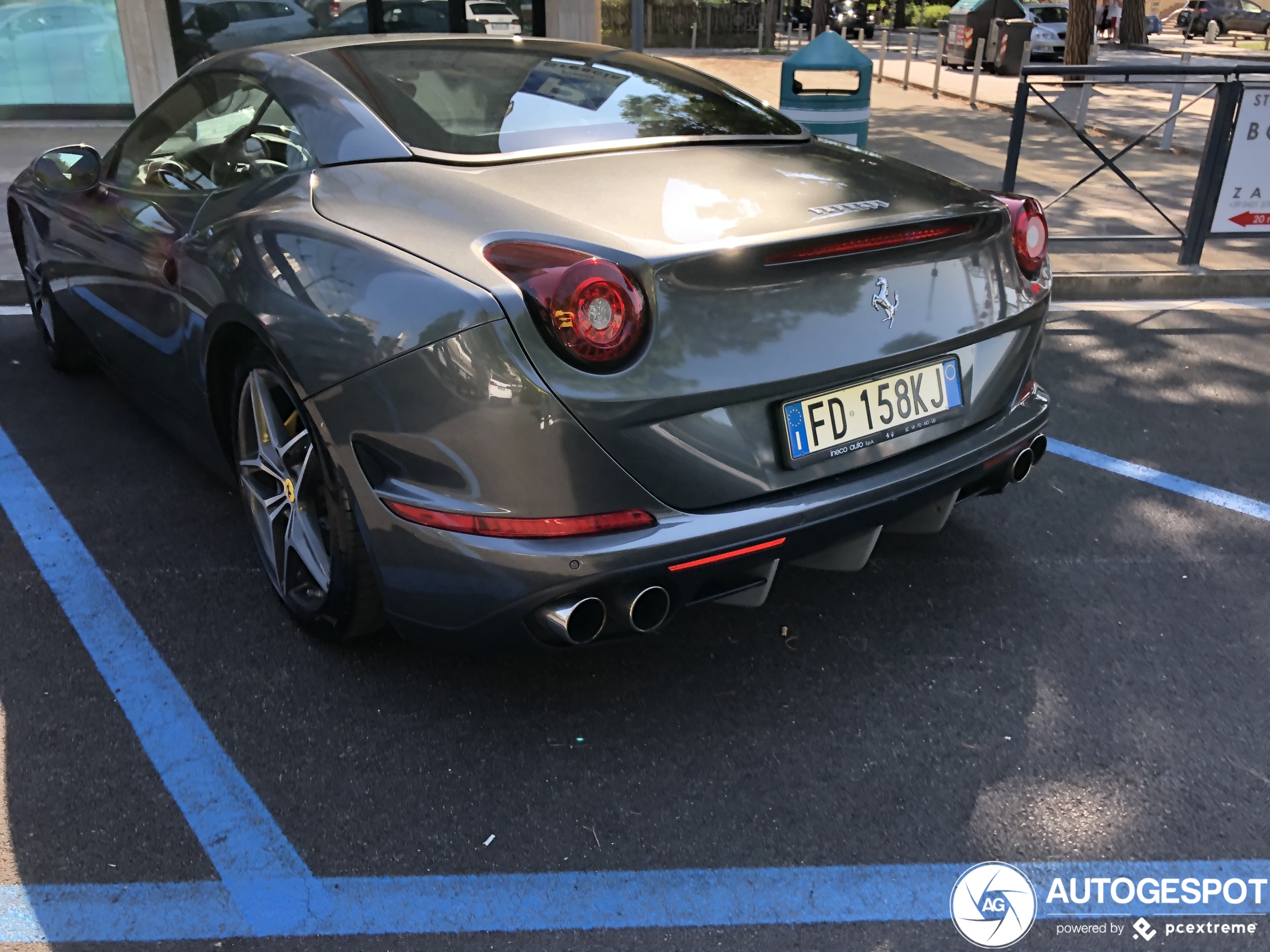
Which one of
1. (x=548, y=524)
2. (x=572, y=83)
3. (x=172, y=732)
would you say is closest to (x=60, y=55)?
(x=572, y=83)

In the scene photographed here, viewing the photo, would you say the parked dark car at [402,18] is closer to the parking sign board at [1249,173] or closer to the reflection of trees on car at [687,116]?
the parking sign board at [1249,173]

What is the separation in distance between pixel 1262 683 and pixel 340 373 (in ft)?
7.69

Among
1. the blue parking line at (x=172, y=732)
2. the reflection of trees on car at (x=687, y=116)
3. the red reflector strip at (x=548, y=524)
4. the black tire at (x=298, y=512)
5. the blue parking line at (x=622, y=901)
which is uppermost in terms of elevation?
the reflection of trees on car at (x=687, y=116)

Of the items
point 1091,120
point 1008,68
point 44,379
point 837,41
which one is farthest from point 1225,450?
point 1008,68

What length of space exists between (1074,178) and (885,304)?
27.4ft

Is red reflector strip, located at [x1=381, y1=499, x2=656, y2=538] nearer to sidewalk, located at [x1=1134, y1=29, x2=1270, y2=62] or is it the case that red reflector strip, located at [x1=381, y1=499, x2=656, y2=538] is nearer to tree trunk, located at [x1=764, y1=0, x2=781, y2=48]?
sidewalk, located at [x1=1134, y1=29, x2=1270, y2=62]

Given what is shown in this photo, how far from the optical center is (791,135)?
3.19 metres

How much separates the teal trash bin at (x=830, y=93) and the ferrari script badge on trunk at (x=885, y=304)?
525 cm

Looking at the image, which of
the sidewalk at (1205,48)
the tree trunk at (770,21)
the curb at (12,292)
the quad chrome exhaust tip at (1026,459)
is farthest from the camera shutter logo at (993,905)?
the tree trunk at (770,21)

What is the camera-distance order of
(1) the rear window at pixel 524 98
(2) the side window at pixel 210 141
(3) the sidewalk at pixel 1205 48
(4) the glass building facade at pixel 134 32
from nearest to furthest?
1. (1) the rear window at pixel 524 98
2. (2) the side window at pixel 210 141
3. (4) the glass building facade at pixel 134 32
4. (3) the sidewalk at pixel 1205 48

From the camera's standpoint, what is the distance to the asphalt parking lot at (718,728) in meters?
2.14

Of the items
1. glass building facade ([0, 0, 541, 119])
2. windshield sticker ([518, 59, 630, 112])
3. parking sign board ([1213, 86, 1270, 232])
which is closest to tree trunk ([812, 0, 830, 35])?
glass building facade ([0, 0, 541, 119])

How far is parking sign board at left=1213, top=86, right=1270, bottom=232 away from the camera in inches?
246

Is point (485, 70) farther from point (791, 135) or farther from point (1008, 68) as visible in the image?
point (1008, 68)
